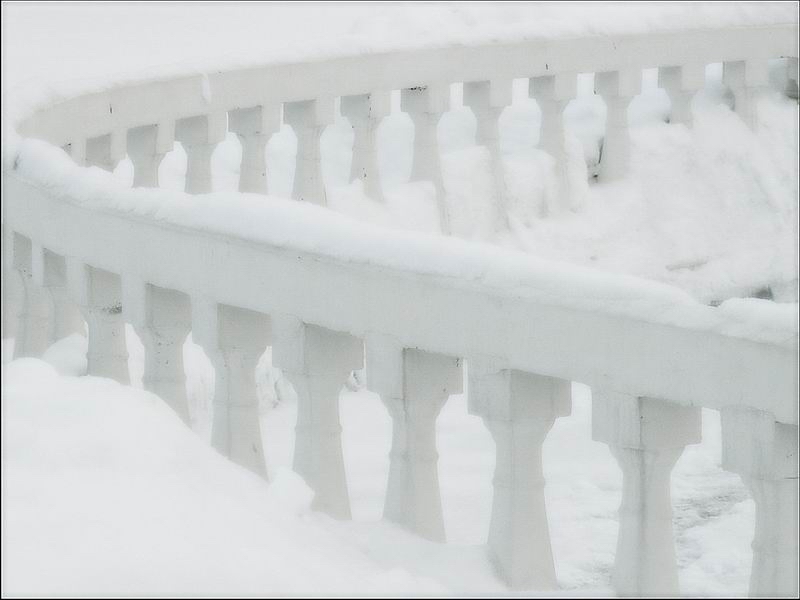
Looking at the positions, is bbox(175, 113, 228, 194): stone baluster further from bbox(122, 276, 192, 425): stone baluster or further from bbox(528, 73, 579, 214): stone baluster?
bbox(122, 276, 192, 425): stone baluster

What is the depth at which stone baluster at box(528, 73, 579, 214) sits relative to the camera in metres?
11.0

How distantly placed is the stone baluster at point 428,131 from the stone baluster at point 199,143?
1.65 meters

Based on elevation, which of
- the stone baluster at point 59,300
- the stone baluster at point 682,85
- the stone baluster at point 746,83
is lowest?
the stone baluster at point 59,300

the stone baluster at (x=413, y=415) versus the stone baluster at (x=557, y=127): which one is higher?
the stone baluster at (x=557, y=127)

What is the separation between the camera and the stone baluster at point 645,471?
417 centimetres

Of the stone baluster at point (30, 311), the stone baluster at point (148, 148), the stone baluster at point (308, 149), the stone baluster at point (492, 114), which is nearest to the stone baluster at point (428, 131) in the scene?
the stone baluster at point (492, 114)

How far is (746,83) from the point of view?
12.5m

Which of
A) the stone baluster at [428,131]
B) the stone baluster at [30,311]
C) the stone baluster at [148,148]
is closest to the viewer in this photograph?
the stone baluster at [30,311]

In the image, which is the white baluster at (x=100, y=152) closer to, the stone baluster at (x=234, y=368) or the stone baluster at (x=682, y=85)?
the stone baluster at (x=234, y=368)

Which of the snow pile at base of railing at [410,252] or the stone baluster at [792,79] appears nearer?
the snow pile at base of railing at [410,252]

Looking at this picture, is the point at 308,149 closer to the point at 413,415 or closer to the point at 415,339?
the point at 413,415

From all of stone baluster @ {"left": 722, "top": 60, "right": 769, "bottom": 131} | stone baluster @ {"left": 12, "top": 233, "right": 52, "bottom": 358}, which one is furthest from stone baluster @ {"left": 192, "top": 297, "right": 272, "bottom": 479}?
stone baluster @ {"left": 722, "top": 60, "right": 769, "bottom": 131}

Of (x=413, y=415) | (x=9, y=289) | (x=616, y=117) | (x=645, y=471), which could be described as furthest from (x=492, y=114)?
(x=645, y=471)

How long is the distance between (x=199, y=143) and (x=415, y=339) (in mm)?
4293
